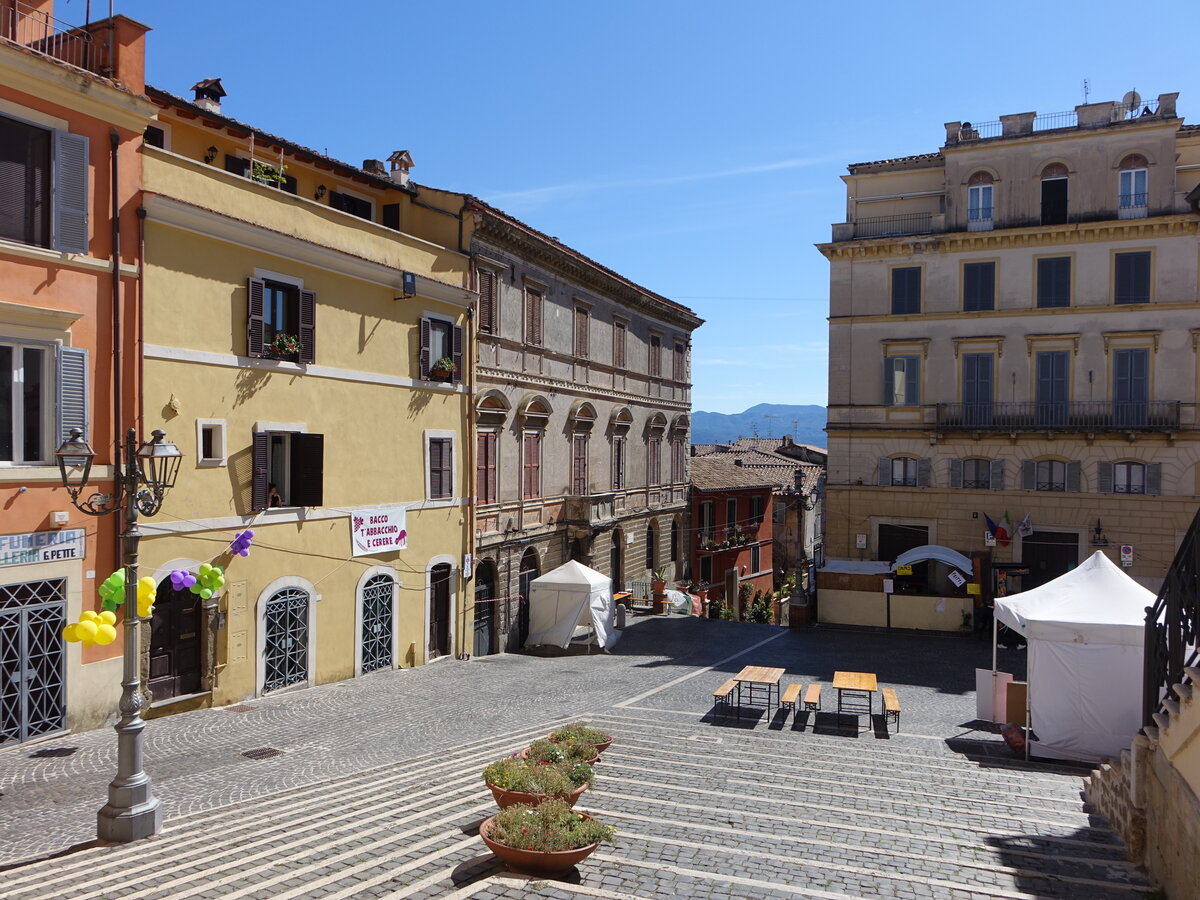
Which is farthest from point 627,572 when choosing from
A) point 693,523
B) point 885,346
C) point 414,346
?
point 414,346

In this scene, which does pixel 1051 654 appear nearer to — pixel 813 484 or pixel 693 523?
pixel 693 523

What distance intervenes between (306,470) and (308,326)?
9.63ft

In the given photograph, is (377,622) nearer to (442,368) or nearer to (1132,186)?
(442,368)

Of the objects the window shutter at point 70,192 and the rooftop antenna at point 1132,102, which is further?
the rooftop antenna at point 1132,102

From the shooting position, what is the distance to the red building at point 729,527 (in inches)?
1581

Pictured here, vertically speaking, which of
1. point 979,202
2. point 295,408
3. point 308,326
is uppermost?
point 979,202

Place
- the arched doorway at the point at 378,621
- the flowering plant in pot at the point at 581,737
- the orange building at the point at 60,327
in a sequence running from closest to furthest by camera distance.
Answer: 1. the flowering plant in pot at the point at 581,737
2. the orange building at the point at 60,327
3. the arched doorway at the point at 378,621

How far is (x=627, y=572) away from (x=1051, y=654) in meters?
20.2

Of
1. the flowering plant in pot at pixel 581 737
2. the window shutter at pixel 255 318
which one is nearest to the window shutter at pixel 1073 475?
the flowering plant in pot at pixel 581 737

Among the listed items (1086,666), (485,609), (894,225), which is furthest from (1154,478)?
(485,609)

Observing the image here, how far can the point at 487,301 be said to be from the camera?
23859mm

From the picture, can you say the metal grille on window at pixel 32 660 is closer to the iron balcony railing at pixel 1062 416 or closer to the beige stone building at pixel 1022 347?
the beige stone building at pixel 1022 347

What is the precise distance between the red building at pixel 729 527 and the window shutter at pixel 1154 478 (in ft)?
55.2

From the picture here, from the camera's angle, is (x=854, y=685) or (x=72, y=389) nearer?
(x=72, y=389)
